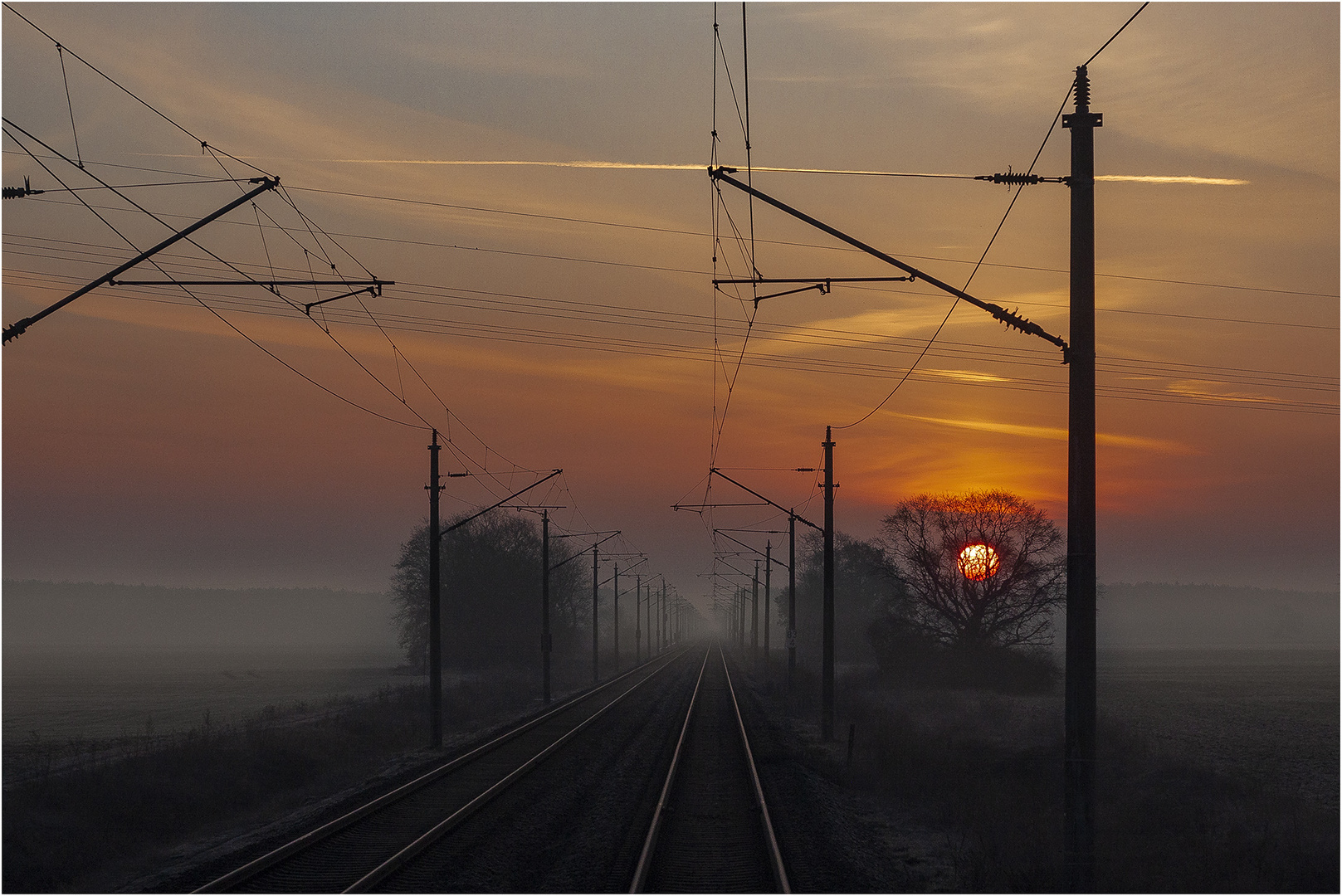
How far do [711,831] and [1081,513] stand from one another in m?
8.36

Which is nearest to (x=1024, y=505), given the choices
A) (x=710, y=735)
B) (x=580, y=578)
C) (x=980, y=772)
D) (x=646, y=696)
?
(x=646, y=696)

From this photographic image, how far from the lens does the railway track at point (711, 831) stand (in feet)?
46.3

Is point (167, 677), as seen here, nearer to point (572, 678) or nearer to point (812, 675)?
point (572, 678)

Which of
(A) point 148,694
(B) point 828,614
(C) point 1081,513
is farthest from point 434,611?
(A) point 148,694

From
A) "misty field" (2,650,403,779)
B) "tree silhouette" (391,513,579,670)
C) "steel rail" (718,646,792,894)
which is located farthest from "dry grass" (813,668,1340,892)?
"tree silhouette" (391,513,579,670)

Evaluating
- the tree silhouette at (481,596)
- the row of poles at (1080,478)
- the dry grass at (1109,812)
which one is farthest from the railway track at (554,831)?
the tree silhouette at (481,596)

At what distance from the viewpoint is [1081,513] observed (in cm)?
1330

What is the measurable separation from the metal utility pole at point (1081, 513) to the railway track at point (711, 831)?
12.6 feet

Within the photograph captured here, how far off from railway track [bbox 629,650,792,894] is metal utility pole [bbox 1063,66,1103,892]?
3.83m

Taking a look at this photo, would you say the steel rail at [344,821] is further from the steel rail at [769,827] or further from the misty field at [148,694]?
the misty field at [148,694]

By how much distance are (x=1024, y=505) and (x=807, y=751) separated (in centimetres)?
3827

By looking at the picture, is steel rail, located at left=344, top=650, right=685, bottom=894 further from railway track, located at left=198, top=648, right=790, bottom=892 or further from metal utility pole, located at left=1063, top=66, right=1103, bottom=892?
metal utility pole, located at left=1063, top=66, right=1103, bottom=892

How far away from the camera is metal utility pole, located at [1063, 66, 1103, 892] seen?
13172 mm

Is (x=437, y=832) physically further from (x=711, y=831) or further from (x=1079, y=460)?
(x=1079, y=460)
